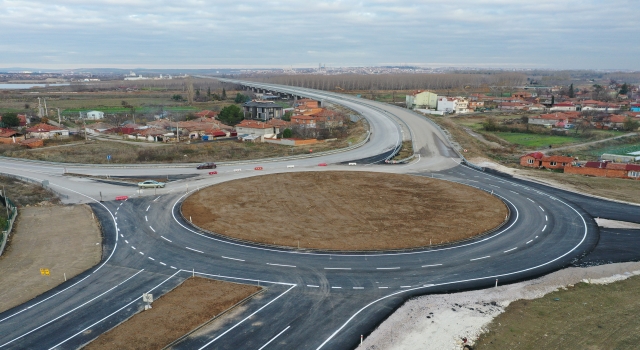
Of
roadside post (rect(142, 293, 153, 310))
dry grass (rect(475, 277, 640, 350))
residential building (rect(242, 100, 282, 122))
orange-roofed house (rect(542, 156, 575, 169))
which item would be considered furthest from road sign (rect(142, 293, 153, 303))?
residential building (rect(242, 100, 282, 122))

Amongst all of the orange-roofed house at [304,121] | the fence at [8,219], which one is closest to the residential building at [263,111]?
the orange-roofed house at [304,121]

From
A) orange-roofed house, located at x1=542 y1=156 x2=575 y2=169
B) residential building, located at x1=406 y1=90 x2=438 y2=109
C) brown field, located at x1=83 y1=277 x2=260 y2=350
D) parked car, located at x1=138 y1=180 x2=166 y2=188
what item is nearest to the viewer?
brown field, located at x1=83 y1=277 x2=260 y2=350

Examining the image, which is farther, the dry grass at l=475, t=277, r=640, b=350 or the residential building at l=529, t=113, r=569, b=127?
the residential building at l=529, t=113, r=569, b=127

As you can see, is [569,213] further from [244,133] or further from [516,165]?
[244,133]

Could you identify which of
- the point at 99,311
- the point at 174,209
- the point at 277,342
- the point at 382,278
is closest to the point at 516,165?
the point at 382,278

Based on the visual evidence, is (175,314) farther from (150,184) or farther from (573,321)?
(150,184)

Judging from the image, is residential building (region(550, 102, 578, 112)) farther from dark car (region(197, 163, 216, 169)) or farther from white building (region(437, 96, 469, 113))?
dark car (region(197, 163, 216, 169))
